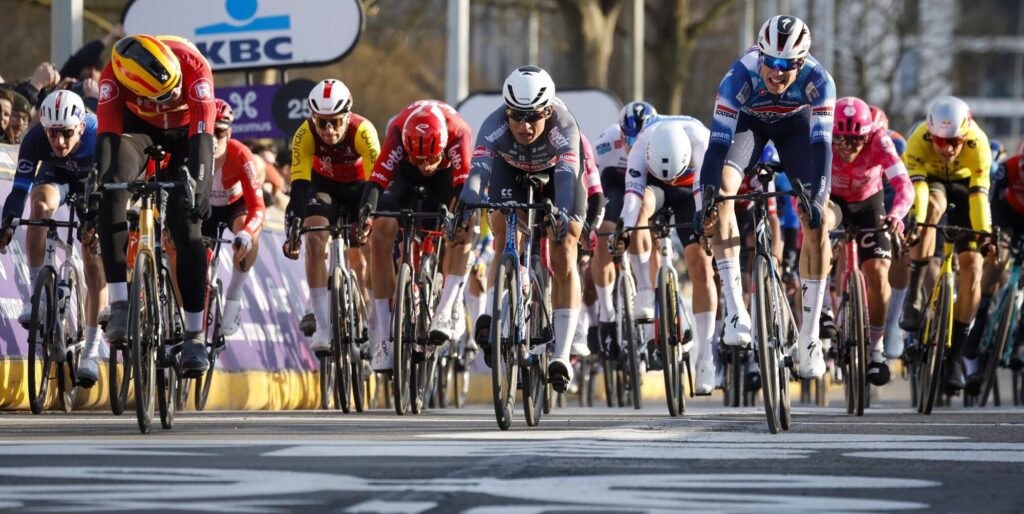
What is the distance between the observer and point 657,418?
40.2ft

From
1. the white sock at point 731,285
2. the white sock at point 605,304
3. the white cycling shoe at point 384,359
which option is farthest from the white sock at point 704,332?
the white sock at point 605,304

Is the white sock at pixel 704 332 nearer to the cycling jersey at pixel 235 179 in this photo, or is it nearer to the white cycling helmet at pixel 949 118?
the white cycling helmet at pixel 949 118

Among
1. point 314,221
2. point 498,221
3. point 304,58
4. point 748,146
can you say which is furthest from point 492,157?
point 304,58

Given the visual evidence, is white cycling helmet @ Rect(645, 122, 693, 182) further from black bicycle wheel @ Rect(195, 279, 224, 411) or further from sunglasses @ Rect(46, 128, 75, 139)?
sunglasses @ Rect(46, 128, 75, 139)

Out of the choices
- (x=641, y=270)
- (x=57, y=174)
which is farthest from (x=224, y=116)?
(x=641, y=270)

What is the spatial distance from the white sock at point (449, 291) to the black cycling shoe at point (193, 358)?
2575 millimetres

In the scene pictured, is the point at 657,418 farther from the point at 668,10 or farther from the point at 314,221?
the point at 668,10

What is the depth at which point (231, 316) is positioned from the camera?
14.5m

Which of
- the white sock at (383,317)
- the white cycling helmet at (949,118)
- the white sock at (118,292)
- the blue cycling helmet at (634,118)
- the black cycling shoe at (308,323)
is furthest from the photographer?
the blue cycling helmet at (634,118)

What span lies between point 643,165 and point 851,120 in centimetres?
158

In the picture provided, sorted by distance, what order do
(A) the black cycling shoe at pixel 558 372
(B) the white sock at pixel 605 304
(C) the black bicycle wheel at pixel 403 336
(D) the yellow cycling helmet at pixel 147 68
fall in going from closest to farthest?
(D) the yellow cycling helmet at pixel 147 68
(A) the black cycling shoe at pixel 558 372
(C) the black bicycle wheel at pixel 403 336
(B) the white sock at pixel 605 304

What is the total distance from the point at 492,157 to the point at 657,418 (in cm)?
197

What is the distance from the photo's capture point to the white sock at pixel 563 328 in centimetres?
1114

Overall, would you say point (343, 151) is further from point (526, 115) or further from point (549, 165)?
point (526, 115)
